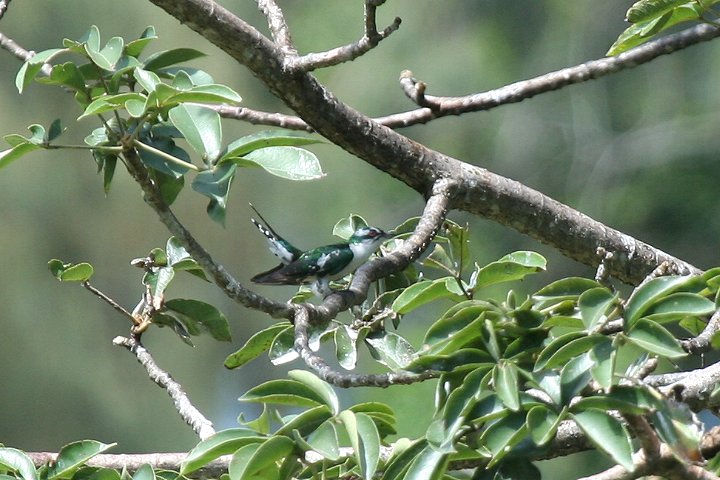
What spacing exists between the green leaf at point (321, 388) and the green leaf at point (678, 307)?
372 mm

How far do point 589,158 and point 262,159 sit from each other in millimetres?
6072

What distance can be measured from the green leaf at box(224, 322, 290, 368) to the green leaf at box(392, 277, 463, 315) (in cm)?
35

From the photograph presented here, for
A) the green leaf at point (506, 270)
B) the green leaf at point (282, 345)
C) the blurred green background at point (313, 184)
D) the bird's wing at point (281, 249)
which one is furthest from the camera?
the blurred green background at point (313, 184)

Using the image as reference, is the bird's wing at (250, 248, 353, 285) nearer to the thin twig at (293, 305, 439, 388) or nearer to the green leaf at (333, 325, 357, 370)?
the green leaf at (333, 325, 357, 370)

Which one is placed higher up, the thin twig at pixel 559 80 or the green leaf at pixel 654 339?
the thin twig at pixel 559 80

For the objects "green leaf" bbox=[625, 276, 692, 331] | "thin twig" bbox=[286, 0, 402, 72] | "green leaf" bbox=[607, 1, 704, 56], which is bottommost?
"green leaf" bbox=[625, 276, 692, 331]

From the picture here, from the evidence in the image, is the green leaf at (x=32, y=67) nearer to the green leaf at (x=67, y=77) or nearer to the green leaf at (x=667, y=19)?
the green leaf at (x=67, y=77)

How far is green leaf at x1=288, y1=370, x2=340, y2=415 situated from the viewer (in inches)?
46.9

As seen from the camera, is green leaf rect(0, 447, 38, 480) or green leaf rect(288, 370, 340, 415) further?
green leaf rect(0, 447, 38, 480)

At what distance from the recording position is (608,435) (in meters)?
1.03

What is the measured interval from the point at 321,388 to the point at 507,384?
25cm

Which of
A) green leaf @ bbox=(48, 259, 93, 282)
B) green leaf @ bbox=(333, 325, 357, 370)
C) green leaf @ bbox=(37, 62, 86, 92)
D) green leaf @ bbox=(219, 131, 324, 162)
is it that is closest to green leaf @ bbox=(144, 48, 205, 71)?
green leaf @ bbox=(37, 62, 86, 92)

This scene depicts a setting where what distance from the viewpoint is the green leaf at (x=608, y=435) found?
1.00 meters

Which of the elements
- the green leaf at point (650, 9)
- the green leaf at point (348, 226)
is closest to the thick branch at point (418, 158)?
the green leaf at point (348, 226)
